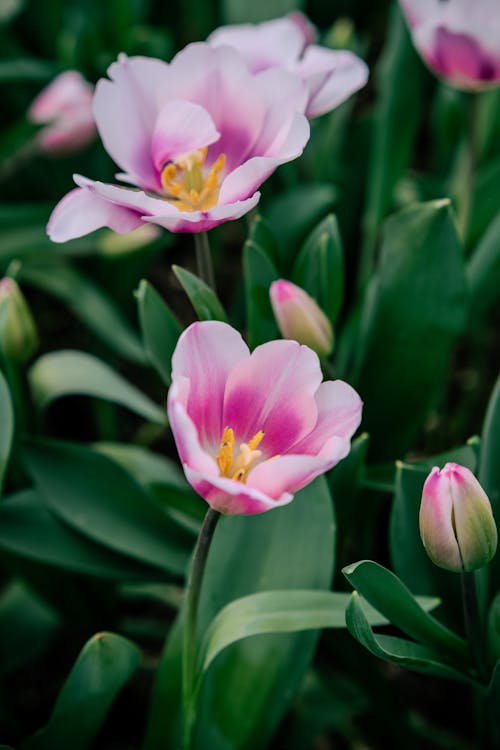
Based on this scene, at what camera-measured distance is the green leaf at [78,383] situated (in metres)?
0.98

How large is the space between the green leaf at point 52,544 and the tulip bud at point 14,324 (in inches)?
5.9

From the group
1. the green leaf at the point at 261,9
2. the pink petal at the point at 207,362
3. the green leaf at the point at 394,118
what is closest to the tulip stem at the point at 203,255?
the pink petal at the point at 207,362

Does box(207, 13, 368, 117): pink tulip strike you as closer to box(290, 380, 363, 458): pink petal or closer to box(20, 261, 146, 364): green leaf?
box(290, 380, 363, 458): pink petal

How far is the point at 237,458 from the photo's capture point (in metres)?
0.66

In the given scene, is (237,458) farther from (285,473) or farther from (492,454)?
(492,454)

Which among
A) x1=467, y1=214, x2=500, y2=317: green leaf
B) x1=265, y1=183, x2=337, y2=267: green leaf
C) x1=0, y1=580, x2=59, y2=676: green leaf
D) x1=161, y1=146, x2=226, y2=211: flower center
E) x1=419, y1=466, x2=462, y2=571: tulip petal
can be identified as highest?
x1=161, y1=146, x2=226, y2=211: flower center

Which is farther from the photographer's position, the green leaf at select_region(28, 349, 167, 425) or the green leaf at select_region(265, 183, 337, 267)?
the green leaf at select_region(265, 183, 337, 267)

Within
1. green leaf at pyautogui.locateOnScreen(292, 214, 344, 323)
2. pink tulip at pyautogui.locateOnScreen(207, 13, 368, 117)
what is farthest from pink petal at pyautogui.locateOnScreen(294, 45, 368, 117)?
green leaf at pyautogui.locateOnScreen(292, 214, 344, 323)

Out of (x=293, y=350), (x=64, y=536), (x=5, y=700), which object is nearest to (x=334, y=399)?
(x=293, y=350)

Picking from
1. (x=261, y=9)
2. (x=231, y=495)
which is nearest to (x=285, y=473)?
(x=231, y=495)

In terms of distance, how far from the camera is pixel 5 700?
3.32 feet

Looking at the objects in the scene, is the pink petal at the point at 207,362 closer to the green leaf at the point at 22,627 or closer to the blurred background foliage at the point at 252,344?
the blurred background foliage at the point at 252,344

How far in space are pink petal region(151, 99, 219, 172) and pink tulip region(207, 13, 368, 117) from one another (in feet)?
0.26

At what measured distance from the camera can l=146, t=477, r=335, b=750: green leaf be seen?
81 centimetres
